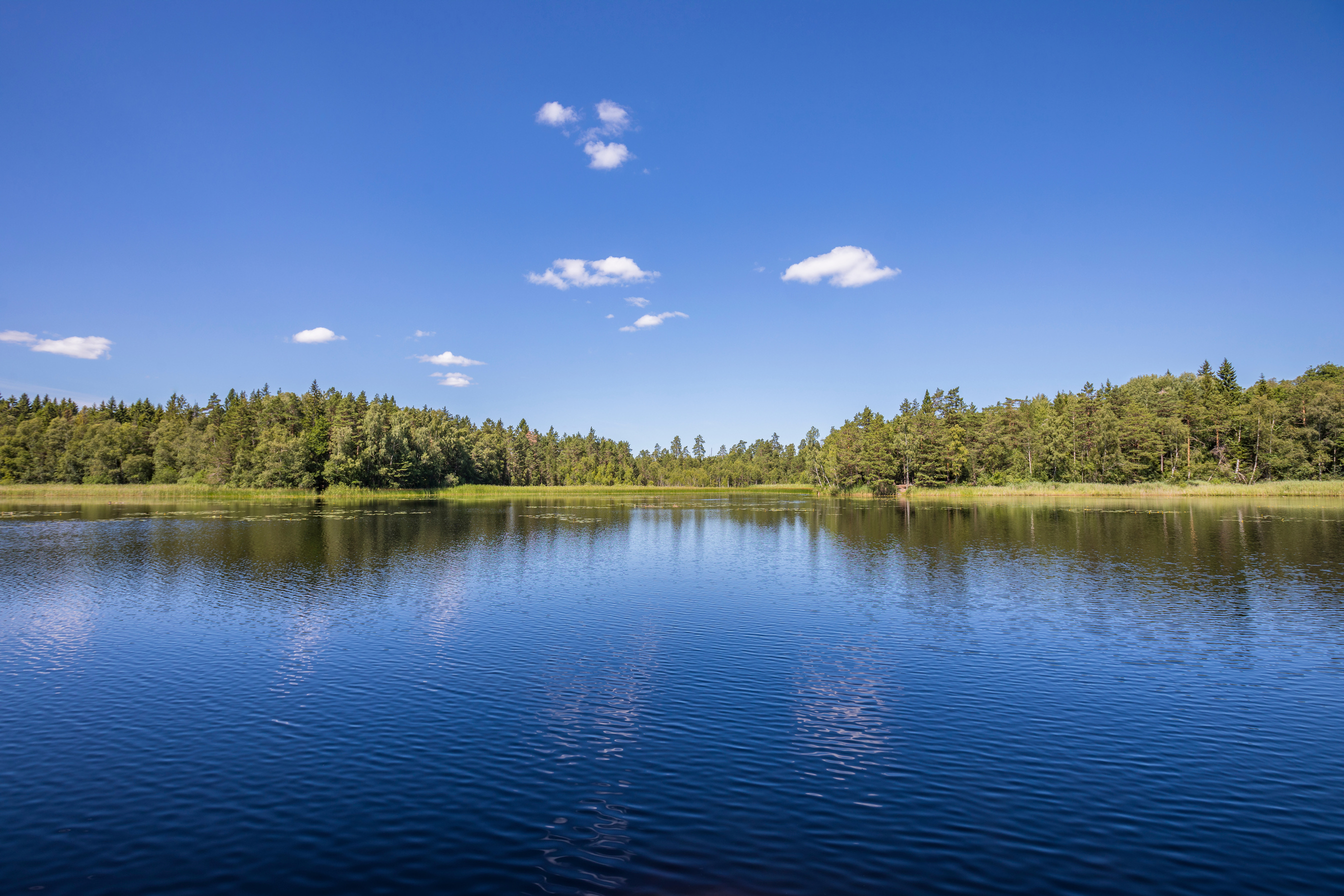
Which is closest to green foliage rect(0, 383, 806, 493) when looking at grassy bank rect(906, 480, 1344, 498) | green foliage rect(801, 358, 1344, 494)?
green foliage rect(801, 358, 1344, 494)

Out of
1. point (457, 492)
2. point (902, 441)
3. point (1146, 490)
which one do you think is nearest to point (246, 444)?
point (457, 492)

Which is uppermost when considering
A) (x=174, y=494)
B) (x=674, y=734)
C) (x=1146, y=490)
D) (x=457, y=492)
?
(x=174, y=494)

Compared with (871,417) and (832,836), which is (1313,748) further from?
(871,417)

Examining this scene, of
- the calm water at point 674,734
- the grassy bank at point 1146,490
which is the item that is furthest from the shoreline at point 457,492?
the calm water at point 674,734

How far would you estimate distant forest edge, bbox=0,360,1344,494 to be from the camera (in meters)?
118

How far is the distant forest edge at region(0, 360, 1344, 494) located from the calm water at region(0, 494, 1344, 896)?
102745 mm

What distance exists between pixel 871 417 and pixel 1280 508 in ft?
279

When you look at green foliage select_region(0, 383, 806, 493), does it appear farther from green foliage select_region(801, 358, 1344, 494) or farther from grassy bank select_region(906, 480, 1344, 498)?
grassy bank select_region(906, 480, 1344, 498)

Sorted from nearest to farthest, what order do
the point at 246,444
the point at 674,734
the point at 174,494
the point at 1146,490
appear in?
1. the point at 674,734
2. the point at 1146,490
3. the point at 174,494
4. the point at 246,444

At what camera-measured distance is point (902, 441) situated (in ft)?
455

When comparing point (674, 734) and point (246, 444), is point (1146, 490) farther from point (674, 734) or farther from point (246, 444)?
point (246, 444)

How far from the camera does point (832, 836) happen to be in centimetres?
1033

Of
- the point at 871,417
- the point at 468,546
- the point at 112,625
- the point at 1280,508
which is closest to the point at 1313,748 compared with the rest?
the point at 112,625

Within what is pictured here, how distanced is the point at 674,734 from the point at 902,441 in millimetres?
133422
